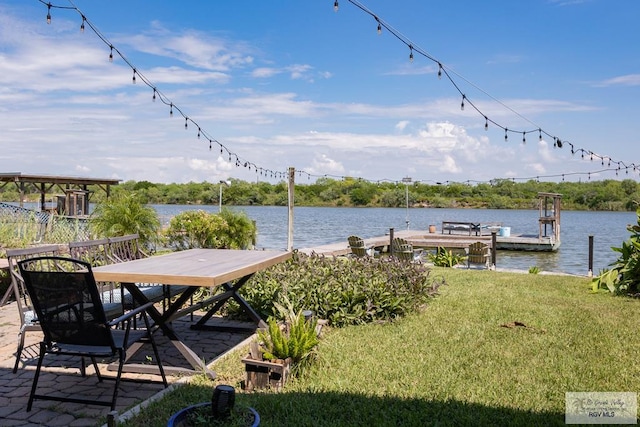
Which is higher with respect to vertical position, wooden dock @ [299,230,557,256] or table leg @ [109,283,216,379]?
table leg @ [109,283,216,379]

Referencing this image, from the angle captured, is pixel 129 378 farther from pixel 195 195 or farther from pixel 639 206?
pixel 195 195

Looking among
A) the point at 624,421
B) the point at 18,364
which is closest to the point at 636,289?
the point at 624,421

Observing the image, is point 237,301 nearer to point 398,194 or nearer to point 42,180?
point 42,180

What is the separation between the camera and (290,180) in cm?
1055

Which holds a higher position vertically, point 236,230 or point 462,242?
point 236,230

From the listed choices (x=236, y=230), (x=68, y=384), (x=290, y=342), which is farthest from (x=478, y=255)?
(x=68, y=384)

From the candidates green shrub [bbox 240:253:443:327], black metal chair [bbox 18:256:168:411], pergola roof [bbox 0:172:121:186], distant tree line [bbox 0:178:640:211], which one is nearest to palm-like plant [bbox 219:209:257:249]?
green shrub [bbox 240:253:443:327]

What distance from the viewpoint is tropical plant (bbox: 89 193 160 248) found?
1030 cm

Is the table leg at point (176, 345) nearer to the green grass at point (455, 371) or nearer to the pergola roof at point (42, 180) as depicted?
the green grass at point (455, 371)

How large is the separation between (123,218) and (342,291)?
617 centimetres

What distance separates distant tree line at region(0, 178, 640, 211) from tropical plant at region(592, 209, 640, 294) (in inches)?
743

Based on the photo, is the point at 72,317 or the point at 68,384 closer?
the point at 72,317

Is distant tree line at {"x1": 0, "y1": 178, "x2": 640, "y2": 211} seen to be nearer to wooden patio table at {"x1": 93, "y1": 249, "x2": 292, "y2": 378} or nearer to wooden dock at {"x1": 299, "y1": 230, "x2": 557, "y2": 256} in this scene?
wooden dock at {"x1": 299, "y1": 230, "x2": 557, "y2": 256}

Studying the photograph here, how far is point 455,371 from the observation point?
3.99 m
